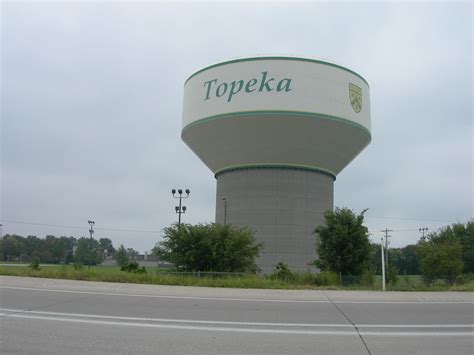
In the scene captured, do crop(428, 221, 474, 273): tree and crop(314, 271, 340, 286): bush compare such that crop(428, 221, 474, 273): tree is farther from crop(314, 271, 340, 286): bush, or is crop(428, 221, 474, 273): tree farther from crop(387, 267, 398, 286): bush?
crop(314, 271, 340, 286): bush

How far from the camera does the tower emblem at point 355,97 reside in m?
35.1

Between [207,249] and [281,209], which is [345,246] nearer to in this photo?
[207,249]

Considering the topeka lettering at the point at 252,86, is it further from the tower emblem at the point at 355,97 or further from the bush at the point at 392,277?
the bush at the point at 392,277

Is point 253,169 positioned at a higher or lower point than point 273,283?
higher

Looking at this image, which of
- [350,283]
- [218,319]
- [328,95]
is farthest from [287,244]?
[218,319]

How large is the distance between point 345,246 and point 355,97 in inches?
593

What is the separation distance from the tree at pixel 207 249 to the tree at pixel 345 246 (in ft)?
12.9

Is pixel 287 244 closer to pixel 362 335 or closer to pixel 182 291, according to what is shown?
pixel 182 291

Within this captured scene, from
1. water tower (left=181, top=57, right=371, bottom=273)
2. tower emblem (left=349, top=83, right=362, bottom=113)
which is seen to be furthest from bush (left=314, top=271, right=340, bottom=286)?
tower emblem (left=349, top=83, right=362, bottom=113)

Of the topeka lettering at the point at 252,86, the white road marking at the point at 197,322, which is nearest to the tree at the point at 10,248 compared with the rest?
the topeka lettering at the point at 252,86

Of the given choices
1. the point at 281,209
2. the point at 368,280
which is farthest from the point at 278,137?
the point at 368,280

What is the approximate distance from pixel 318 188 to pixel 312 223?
2.73 metres

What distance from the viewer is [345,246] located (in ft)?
78.9

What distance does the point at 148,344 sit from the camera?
23.3 feet
